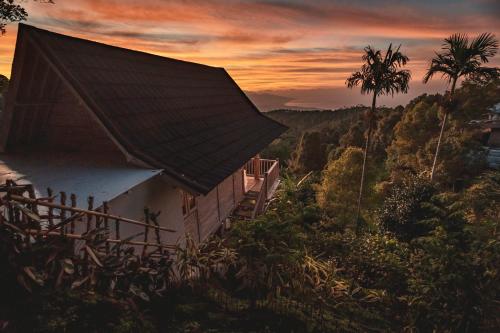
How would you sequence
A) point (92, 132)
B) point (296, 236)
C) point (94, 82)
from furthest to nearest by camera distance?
point (92, 132) < point (94, 82) < point (296, 236)

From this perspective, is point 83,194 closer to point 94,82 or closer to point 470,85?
point 94,82

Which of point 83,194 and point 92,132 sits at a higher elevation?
point 92,132

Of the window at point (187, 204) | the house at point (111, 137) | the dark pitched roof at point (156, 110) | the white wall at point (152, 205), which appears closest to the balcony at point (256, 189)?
the house at point (111, 137)

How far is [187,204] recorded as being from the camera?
9828 millimetres

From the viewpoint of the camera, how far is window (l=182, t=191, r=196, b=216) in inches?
380

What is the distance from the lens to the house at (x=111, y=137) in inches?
261

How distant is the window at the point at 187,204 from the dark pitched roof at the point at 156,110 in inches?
64.8

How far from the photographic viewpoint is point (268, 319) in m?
4.56

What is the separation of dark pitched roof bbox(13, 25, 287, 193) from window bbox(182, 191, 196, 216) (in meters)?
1.65

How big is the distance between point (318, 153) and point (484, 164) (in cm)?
2329

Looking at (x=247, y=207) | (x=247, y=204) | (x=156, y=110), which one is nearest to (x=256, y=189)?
(x=247, y=204)

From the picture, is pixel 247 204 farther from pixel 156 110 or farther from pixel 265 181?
pixel 156 110

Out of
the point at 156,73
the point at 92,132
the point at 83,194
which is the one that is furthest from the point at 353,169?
the point at 83,194

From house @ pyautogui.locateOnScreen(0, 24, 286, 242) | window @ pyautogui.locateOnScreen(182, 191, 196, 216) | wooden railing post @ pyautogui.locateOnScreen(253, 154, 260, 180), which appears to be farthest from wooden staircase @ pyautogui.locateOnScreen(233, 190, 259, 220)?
window @ pyautogui.locateOnScreen(182, 191, 196, 216)
